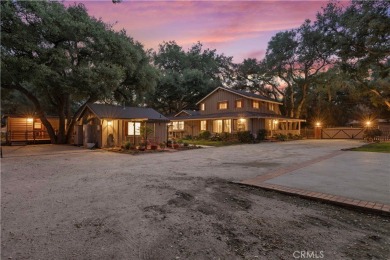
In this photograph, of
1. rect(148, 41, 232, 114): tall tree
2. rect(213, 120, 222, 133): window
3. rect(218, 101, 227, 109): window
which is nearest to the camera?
rect(213, 120, 222, 133): window

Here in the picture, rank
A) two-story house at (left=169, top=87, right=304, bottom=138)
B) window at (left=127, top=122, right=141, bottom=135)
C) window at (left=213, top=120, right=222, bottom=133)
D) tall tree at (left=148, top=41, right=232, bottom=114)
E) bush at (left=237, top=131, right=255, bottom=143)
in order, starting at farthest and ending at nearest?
tall tree at (left=148, top=41, right=232, bottom=114)
window at (left=213, top=120, right=222, bottom=133)
two-story house at (left=169, top=87, right=304, bottom=138)
bush at (left=237, top=131, right=255, bottom=143)
window at (left=127, top=122, right=141, bottom=135)

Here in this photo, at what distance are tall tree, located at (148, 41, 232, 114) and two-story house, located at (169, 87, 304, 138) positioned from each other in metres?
8.24

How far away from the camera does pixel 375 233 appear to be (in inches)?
142

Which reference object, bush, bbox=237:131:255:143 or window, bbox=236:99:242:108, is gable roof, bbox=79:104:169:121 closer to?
bush, bbox=237:131:255:143

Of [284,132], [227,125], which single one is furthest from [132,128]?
[284,132]

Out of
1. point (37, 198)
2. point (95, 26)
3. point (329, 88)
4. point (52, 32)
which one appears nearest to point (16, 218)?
point (37, 198)

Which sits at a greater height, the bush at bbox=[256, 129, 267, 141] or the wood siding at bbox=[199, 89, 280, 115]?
the wood siding at bbox=[199, 89, 280, 115]

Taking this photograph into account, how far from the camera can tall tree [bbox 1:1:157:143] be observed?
53.0 feet

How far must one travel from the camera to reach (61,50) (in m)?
18.1

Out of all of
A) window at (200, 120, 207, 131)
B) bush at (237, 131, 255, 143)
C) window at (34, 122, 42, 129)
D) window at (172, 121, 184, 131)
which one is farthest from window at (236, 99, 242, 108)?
window at (34, 122, 42, 129)

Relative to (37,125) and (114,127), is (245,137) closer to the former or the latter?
(114,127)

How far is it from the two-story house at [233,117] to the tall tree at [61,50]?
40.1ft

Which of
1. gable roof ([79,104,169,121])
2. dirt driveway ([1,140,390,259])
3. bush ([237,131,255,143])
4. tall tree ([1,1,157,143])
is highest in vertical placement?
tall tree ([1,1,157,143])

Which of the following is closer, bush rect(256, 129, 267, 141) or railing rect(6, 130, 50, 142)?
railing rect(6, 130, 50, 142)
